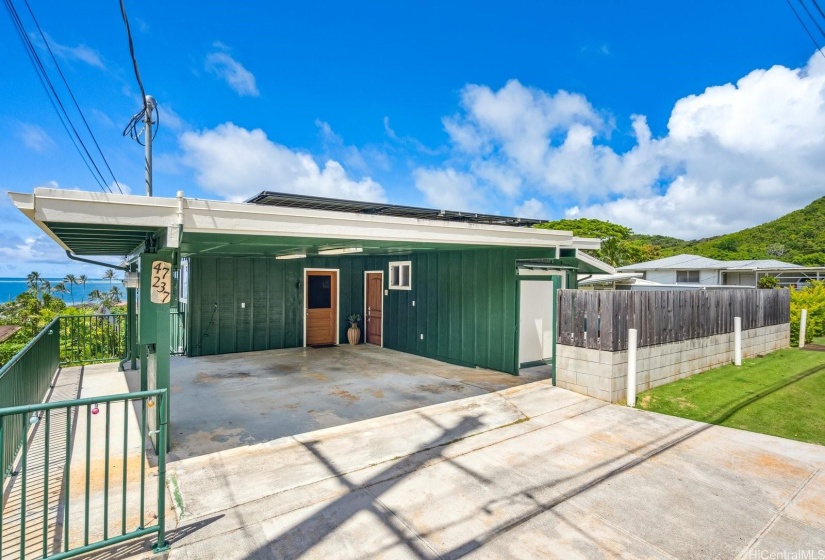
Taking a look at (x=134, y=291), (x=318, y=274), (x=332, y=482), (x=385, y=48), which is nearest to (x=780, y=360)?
(x=332, y=482)

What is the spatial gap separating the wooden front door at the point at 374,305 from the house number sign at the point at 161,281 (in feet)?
21.5

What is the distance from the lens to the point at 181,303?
9.20 m

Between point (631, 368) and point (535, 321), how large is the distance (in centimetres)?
230

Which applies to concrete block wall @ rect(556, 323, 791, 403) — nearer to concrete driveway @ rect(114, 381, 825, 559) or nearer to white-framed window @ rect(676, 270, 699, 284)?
concrete driveway @ rect(114, 381, 825, 559)

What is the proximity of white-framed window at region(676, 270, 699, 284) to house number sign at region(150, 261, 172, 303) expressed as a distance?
1058 inches

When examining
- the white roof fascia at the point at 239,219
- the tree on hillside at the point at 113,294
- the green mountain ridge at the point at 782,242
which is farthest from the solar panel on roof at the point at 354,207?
the green mountain ridge at the point at 782,242

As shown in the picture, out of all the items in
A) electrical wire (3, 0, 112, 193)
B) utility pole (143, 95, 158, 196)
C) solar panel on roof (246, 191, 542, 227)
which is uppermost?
electrical wire (3, 0, 112, 193)

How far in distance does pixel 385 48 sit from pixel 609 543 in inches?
622

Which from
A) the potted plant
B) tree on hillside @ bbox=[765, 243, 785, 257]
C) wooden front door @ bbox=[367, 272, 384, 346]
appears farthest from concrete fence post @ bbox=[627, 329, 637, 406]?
tree on hillside @ bbox=[765, 243, 785, 257]

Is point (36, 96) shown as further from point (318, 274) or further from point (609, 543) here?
point (609, 543)

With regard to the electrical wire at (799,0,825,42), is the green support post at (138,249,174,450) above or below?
below

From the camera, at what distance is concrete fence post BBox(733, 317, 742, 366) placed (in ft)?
25.0

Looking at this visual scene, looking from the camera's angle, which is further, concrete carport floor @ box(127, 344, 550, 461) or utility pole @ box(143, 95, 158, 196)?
utility pole @ box(143, 95, 158, 196)

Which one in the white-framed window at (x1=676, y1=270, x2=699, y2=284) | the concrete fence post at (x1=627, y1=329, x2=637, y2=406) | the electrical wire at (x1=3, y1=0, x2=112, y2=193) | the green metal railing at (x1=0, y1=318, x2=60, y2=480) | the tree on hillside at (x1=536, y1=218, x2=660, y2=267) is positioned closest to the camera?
the green metal railing at (x1=0, y1=318, x2=60, y2=480)
